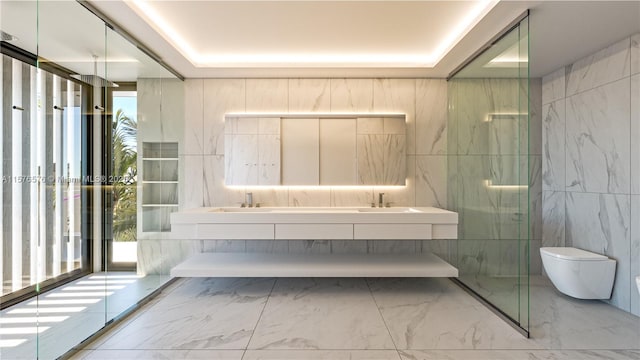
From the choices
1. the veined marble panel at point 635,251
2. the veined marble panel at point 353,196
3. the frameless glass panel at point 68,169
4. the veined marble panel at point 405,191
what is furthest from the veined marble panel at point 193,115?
the veined marble panel at point 635,251

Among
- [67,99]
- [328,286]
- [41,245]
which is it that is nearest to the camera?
[41,245]

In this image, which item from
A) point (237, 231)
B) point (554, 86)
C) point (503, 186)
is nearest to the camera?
point (503, 186)

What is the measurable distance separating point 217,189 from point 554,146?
13.0 feet

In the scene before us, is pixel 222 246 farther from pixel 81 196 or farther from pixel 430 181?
pixel 430 181

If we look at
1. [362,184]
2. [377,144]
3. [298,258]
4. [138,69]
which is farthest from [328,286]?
[138,69]

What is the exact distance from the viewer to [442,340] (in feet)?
8.18

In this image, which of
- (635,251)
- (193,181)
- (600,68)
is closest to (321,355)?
(193,181)

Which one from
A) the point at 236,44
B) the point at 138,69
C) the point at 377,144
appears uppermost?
the point at 236,44

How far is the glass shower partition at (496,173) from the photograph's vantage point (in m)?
2.57

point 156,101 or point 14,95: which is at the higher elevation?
point 156,101

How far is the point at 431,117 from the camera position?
404 centimetres

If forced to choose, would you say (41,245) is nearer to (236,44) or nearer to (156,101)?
(156,101)

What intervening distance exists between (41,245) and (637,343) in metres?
4.25

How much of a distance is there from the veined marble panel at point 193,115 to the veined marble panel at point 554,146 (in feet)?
13.5
